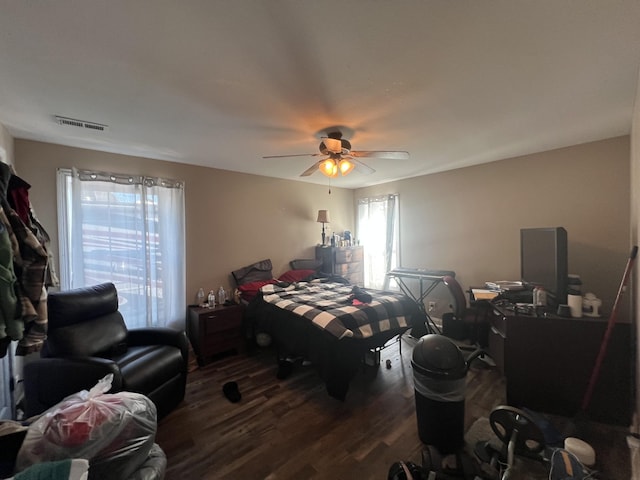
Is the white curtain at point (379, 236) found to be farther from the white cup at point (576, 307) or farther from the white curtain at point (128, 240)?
the white curtain at point (128, 240)

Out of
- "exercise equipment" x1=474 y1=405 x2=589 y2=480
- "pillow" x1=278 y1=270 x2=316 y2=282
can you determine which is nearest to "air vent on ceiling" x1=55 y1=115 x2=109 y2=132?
"pillow" x1=278 y1=270 x2=316 y2=282

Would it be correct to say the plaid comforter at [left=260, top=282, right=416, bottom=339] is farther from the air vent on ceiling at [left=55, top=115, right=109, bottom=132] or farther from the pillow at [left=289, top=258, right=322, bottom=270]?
the air vent on ceiling at [left=55, top=115, right=109, bottom=132]

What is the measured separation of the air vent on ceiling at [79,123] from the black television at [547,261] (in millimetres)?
3983

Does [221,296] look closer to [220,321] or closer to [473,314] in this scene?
[220,321]

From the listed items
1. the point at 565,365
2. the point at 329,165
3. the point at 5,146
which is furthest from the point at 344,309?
the point at 5,146

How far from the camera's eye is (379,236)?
4777 mm

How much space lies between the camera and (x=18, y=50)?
1277mm

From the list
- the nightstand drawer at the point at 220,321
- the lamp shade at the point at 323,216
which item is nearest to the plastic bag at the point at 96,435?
the nightstand drawer at the point at 220,321

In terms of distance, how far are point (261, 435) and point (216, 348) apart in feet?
4.47

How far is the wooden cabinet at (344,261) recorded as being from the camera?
438cm

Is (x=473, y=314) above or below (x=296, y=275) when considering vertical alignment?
below

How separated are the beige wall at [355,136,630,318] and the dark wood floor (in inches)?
58.8

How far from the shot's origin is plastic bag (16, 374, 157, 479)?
43.5 inches

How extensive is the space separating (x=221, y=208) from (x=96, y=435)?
2.78 metres
